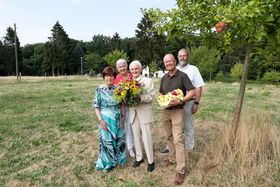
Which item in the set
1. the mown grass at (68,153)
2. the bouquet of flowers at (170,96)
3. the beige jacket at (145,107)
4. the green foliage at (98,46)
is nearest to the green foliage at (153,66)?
the mown grass at (68,153)

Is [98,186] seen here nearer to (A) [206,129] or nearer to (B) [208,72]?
(A) [206,129]

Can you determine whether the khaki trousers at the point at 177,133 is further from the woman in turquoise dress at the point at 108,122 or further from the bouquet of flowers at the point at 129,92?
the woman in turquoise dress at the point at 108,122

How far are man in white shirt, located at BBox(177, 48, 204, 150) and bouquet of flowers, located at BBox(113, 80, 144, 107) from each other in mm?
1217

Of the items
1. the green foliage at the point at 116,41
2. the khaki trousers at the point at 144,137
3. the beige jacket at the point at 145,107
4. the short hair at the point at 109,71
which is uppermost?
the green foliage at the point at 116,41

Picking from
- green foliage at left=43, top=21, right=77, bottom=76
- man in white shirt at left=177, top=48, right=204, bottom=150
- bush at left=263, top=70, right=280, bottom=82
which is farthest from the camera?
green foliage at left=43, top=21, right=77, bottom=76

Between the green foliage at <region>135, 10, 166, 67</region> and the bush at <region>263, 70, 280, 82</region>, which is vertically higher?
the green foliage at <region>135, 10, 166, 67</region>

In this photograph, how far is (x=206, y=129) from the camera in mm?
7375

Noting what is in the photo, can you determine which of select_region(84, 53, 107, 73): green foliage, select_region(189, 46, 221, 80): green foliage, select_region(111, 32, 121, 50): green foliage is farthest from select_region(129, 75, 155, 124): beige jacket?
select_region(84, 53, 107, 73): green foliage

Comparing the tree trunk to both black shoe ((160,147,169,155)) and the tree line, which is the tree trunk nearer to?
black shoe ((160,147,169,155))

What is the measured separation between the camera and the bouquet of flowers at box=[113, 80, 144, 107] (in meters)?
4.43

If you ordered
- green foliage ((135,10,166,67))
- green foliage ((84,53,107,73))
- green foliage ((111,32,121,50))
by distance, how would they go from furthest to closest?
green foliage ((84,53,107,73))
green foliage ((111,32,121,50))
green foliage ((135,10,166,67))

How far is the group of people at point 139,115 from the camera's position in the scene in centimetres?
443

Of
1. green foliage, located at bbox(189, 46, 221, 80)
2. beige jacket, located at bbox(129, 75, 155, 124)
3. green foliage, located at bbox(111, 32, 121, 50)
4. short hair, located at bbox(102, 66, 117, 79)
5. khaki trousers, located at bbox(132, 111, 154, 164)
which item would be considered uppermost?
green foliage, located at bbox(111, 32, 121, 50)

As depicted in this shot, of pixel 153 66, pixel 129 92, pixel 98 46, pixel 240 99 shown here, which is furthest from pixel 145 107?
pixel 98 46
